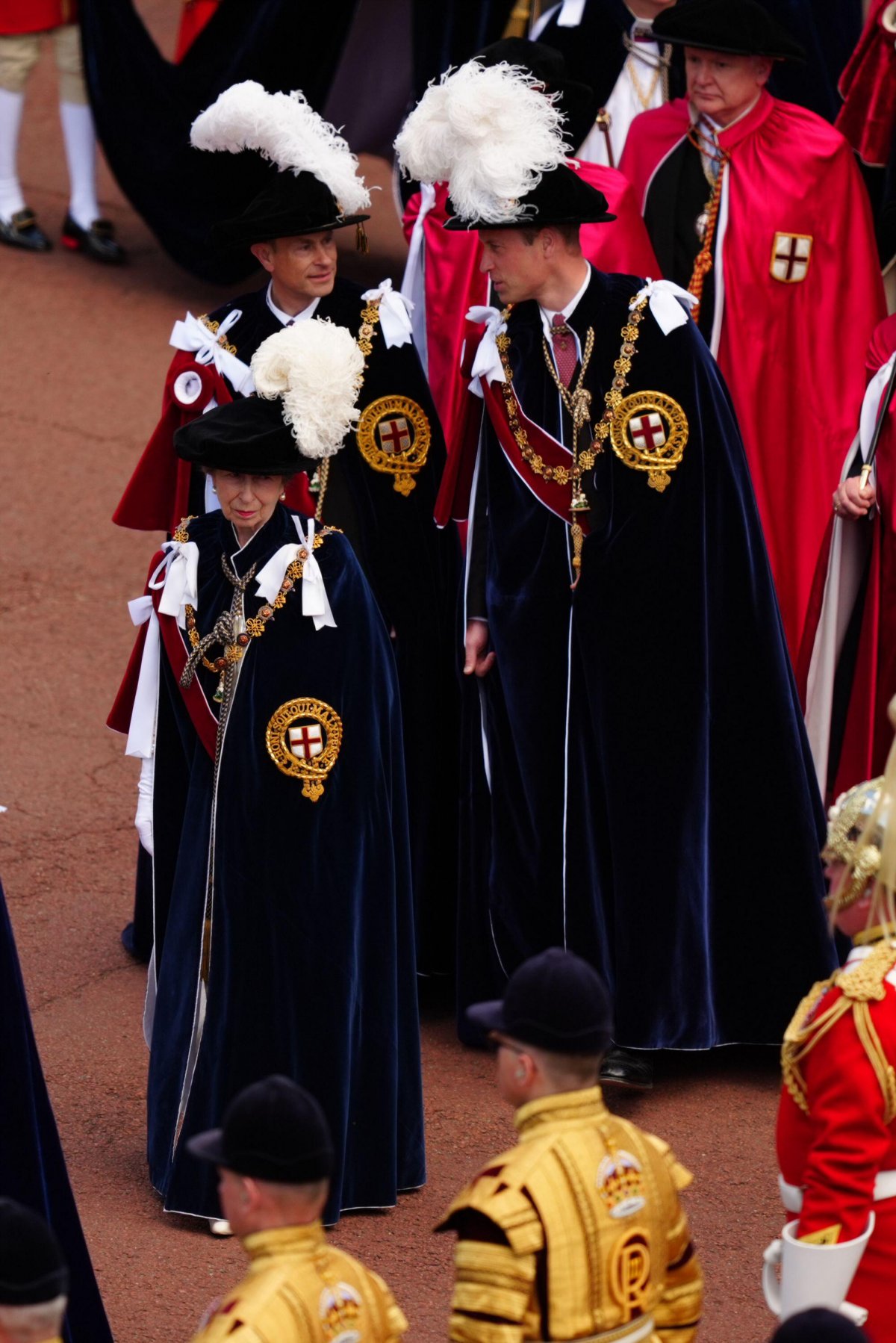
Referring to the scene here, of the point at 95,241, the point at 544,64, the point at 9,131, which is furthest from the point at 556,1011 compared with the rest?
the point at 95,241

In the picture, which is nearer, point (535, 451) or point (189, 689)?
point (189, 689)

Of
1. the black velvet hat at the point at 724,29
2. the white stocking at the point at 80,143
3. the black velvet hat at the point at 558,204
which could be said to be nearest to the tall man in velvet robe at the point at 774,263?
the black velvet hat at the point at 724,29

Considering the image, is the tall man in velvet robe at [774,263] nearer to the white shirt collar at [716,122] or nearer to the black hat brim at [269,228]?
the white shirt collar at [716,122]

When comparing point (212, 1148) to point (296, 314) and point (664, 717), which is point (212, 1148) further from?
point (296, 314)

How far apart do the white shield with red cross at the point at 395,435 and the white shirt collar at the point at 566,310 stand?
1.80 feet

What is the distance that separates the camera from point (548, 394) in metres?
5.80

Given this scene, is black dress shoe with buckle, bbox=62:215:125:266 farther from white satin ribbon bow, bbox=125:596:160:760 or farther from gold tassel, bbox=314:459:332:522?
white satin ribbon bow, bbox=125:596:160:760

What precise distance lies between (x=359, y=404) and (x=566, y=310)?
674 millimetres

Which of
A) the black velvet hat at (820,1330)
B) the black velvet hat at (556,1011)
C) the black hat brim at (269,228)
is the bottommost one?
the black velvet hat at (820,1330)

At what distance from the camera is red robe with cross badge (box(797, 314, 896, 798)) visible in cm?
638

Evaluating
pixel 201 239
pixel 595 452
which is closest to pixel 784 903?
pixel 595 452

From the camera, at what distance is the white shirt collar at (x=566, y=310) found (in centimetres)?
573

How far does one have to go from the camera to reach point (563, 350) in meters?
5.79

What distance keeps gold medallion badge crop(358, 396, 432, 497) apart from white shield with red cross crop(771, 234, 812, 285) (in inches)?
65.7
